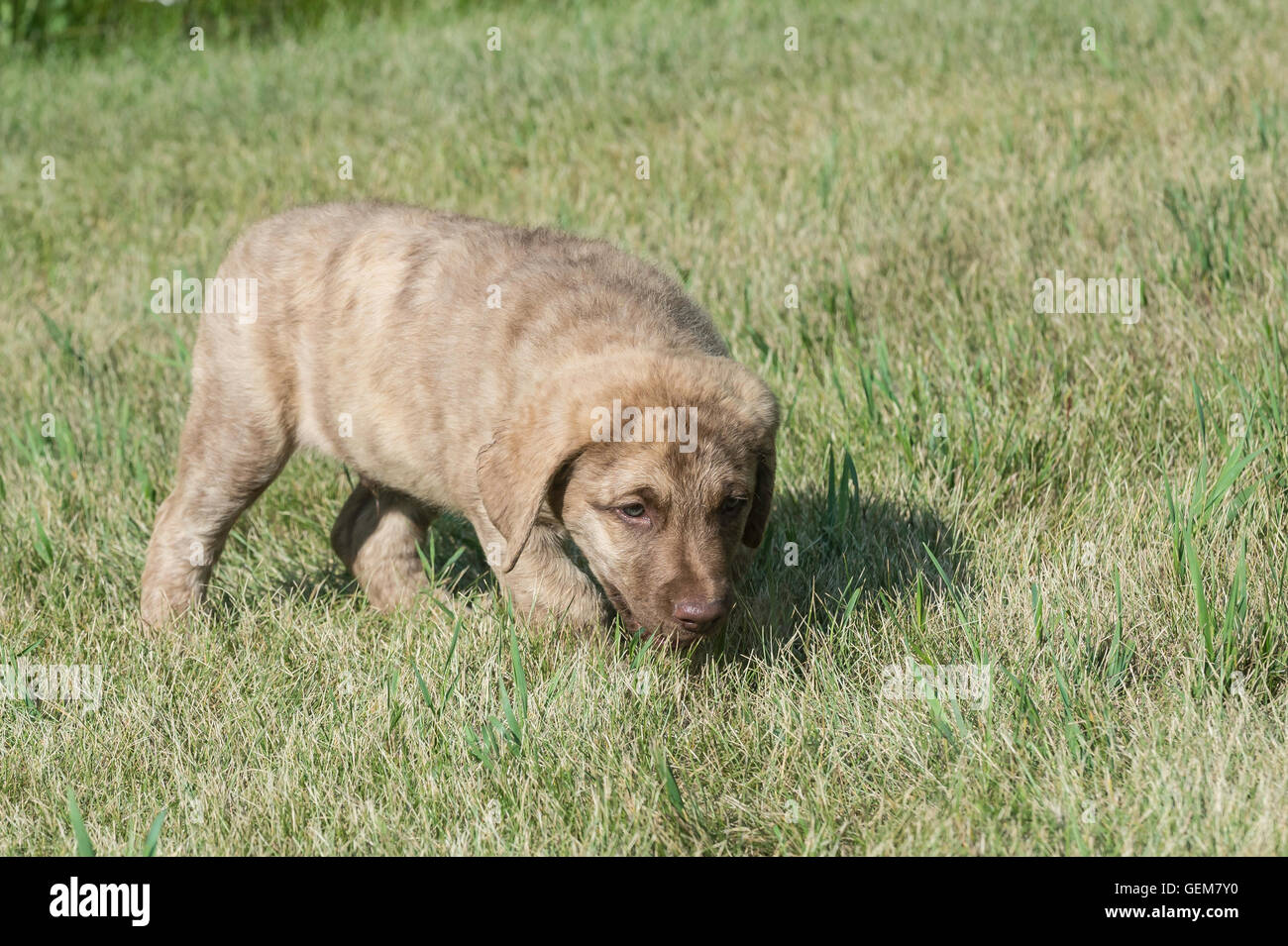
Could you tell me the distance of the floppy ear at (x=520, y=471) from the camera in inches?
133

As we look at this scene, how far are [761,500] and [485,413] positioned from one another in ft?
2.63

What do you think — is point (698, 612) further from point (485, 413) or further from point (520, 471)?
point (485, 413)

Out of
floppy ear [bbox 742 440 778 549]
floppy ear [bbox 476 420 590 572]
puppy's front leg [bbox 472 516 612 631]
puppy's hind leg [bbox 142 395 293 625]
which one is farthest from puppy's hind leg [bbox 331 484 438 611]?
floppy ear [bbox 742 440 778 549]

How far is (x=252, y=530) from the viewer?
16.3 ft

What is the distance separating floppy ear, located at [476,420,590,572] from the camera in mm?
3387

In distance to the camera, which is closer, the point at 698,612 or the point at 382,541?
the point at 698,612

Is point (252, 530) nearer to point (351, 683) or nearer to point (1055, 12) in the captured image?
point (351, 683)

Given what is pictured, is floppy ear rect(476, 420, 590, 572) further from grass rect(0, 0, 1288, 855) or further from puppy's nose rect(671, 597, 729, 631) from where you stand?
puppy's nose rect(671, 597, 729, 631)

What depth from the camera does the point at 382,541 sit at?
4.64 meters

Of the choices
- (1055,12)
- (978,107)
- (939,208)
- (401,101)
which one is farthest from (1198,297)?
(401,101)

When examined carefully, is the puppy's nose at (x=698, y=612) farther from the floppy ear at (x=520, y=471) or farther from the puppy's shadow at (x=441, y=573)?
the puppy's shadow at (x=441, y=573)

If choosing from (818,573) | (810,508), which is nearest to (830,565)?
(818,573)

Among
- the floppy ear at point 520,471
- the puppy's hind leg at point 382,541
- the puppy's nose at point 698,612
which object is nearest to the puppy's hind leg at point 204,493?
the puppy's hind leg at point 382,541

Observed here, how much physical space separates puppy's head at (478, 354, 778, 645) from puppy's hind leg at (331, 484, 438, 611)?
116cm
